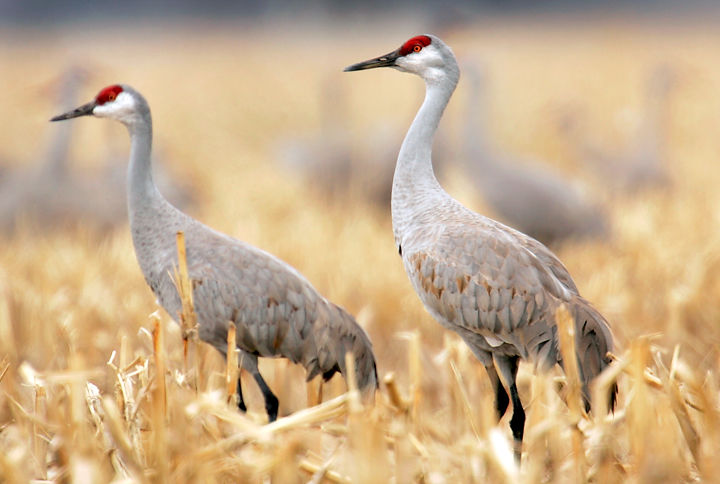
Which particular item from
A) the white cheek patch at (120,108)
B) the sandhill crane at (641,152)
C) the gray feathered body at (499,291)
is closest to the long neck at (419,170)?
the gray feathered body at (499,291)

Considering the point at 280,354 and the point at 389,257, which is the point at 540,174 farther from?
the point at 280,354

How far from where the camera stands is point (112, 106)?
3.54 m

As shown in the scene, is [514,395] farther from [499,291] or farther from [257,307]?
[257,307]

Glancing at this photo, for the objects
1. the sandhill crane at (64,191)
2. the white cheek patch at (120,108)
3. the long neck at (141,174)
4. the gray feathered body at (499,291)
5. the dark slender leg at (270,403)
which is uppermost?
the white cheek patch at (120,108)

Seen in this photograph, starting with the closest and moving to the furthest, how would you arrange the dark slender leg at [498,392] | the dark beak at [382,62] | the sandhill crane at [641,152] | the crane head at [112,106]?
the dark slender leg at [498,392] → the dark beak at [382,62] → the crane head at [112,106] → the sandhill crane at [641,152]

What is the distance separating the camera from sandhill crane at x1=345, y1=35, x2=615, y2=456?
282 centimetres

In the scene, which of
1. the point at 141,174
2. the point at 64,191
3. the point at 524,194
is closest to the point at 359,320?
the point at 141,174

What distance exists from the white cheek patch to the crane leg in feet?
5.46

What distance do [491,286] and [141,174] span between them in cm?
142

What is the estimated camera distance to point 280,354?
3.29m

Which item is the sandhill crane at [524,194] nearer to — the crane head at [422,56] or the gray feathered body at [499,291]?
the crane head at [422,56]

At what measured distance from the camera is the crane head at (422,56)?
128 inches

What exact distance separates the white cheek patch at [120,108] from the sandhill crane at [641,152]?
15.6 ft

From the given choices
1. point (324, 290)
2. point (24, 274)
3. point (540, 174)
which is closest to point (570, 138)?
point (540, 174)
